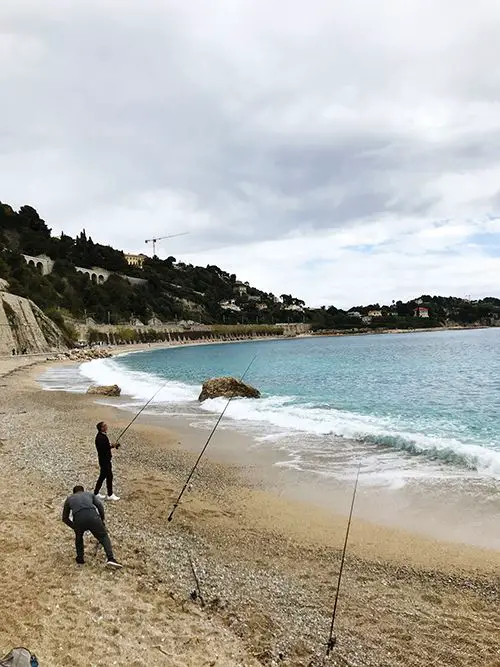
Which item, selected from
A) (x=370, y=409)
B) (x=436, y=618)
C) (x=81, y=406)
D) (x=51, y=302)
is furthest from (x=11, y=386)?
(x=51, y=302)

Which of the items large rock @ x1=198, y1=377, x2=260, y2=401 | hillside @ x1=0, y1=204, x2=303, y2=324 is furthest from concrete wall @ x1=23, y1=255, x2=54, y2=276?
large rock @ x1=198, y1=377, x2=260, y2=401

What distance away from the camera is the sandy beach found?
450 cm

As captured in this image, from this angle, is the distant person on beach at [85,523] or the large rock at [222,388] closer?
the distant person on beach at [85,523]

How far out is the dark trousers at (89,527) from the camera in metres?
5.90

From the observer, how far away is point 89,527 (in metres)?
5.90

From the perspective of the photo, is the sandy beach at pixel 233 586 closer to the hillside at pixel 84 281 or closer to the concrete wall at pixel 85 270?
the hillside at pixel 84 281

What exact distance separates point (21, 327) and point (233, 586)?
192 feet

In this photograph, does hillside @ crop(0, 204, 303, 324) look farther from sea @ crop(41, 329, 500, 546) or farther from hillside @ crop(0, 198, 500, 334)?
sea @ crop(41, 329, 500, 546)

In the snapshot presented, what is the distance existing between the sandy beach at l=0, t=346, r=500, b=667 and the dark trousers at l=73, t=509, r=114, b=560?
0.21 m

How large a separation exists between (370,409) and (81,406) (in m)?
11.8

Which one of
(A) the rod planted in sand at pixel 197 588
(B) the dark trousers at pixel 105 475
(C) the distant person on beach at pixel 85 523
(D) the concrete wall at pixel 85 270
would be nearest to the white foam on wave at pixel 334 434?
(B) the dark trousers at pixel 105 475

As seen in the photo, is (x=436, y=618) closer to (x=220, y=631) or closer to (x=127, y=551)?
(x=220, y=631)

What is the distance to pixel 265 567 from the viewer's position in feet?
20.6

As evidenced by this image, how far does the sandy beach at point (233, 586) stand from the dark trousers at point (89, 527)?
21 centimetres
